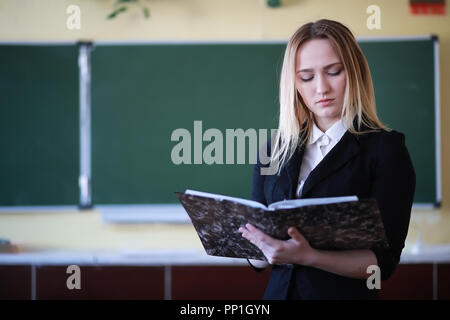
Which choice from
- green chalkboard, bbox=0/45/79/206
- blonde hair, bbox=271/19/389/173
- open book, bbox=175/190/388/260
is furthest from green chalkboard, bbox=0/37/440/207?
open book, bbox=175/190/388/260

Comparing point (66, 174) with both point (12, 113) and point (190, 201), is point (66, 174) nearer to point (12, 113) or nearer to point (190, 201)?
point (12, 113)

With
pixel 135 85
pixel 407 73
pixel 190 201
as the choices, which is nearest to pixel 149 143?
pixel 135 85

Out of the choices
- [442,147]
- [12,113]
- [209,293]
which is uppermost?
[12,113]

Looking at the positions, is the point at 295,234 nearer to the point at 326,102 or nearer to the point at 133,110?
the point at 326,102

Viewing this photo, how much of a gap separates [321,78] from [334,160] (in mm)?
218

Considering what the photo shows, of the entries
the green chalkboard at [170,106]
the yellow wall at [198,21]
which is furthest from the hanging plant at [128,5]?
the green chalkboard at [170,106]

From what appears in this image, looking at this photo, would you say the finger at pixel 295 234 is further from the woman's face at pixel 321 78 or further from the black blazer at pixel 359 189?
the woman's face at pixel 321 78

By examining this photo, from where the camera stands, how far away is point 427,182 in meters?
2.98

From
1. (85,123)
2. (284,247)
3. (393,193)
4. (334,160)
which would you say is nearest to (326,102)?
(334,160)

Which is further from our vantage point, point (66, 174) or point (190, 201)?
point (66, 174)

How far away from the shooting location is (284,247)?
1077 mm

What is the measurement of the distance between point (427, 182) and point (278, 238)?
220 cm

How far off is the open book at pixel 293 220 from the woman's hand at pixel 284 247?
17 millimetres

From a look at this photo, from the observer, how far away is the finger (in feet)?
3.46
